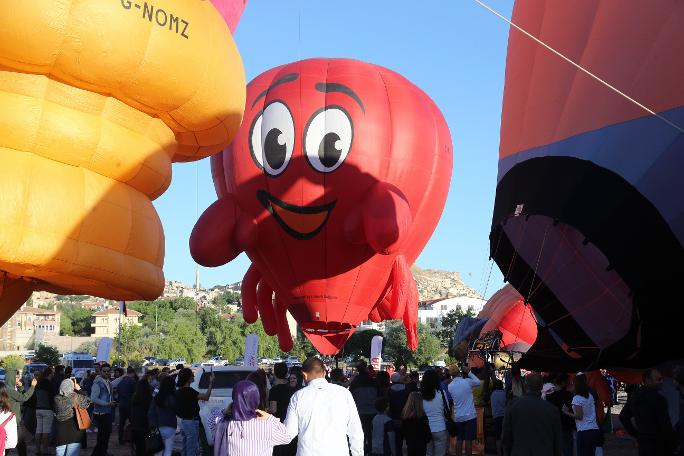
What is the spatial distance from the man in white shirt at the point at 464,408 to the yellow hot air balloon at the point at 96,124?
11.9ft

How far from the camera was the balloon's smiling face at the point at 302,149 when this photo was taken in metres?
14.7

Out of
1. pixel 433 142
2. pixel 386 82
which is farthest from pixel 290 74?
pixel 433 142

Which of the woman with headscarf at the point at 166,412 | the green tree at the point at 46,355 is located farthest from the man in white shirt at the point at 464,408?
the green tree at the point at 46,355

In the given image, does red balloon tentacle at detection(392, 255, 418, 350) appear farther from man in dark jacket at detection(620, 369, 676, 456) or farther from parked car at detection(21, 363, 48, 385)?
man in dark jacket at detection(620, 369, 676, 456)

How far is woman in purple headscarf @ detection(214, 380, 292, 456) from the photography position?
5133 mm

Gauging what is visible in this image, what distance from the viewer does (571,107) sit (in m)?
11.9

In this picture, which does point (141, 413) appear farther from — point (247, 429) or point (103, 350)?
point (103, 350)

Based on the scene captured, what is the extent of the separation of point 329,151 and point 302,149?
437mm

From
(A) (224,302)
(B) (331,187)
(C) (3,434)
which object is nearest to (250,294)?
(B) (331,187)

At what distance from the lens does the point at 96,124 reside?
7.57 metres

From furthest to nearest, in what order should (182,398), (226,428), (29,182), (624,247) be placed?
(624,247)
(182,398)
(29,182)
(226,428)

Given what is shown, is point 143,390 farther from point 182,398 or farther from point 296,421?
point 296,421

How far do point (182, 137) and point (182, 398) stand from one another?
103 inches

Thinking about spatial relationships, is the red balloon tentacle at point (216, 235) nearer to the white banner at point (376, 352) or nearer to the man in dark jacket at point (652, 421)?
the white banner at point (376, 352)
